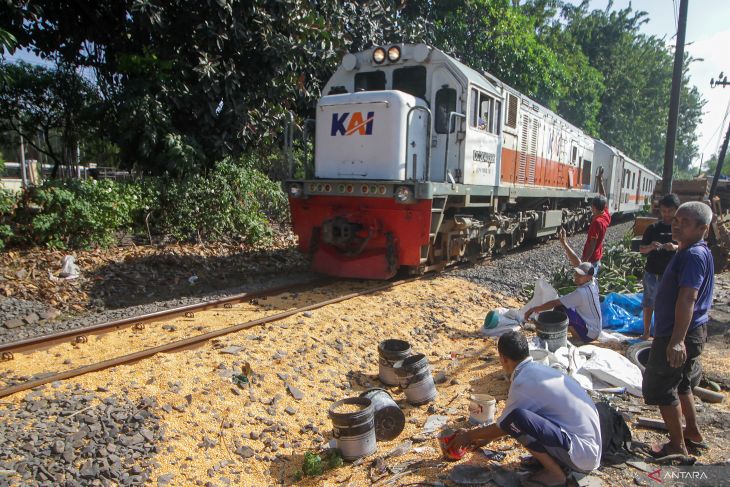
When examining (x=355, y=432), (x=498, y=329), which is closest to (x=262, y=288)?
(x=498, y=329)

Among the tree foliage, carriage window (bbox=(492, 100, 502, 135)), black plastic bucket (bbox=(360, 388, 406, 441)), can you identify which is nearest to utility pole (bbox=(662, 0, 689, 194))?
carriage window (bbox=(492, 100, 502, 135))

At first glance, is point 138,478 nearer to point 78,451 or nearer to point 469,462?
point 78,451

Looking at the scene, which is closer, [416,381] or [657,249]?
[416,381]

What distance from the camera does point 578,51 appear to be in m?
30.2

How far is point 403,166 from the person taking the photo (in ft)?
25.7

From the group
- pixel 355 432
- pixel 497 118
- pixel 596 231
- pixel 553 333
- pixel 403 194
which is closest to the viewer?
pixel 355 432

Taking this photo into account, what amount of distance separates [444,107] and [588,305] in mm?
4259

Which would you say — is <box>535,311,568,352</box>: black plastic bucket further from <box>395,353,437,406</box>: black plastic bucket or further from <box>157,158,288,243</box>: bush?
<box>157,158,288,243</box>: bush

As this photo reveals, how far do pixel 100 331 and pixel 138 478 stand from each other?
10.3ft

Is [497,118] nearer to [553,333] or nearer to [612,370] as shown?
[553,333]

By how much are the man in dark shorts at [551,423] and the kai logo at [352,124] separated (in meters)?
5.48

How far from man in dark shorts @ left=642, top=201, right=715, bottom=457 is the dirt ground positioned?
32 centimetres

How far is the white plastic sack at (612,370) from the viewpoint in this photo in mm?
4574

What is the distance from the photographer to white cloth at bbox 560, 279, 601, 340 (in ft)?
19.2
